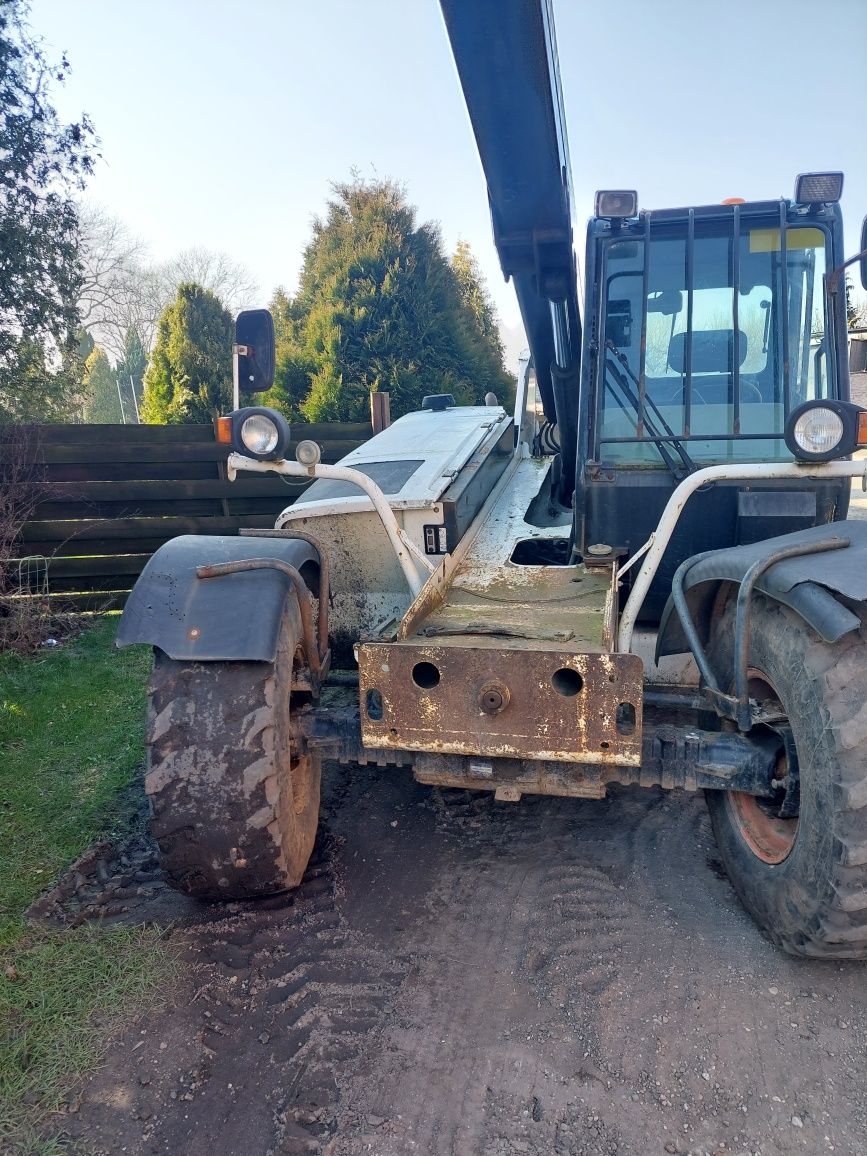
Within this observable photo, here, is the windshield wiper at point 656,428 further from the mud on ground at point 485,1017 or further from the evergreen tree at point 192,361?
the evergreen tree at point 192,361

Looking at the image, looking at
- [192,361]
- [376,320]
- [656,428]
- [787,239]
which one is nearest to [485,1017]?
[656,428]

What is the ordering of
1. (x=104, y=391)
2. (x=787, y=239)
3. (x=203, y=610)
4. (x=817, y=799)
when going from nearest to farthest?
1. (x=817, y=799)
2. (x=203, y=610)
3. (x=787, y=239)
4. (x=104, y=391)

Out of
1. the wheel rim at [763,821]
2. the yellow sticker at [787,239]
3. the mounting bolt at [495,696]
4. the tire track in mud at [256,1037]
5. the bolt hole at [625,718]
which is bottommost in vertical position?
the tire track in mud at [256,1037]

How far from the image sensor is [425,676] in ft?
9.03

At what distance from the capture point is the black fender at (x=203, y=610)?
2.83m

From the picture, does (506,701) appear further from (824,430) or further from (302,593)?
(824,430)

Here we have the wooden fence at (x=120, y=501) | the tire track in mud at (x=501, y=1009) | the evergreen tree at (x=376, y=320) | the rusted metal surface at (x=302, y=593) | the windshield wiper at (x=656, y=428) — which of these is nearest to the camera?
the tire track in mud at (x=501, y=1009)

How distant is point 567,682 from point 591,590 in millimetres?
914

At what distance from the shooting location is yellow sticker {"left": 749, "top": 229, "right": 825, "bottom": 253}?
11.9 ft

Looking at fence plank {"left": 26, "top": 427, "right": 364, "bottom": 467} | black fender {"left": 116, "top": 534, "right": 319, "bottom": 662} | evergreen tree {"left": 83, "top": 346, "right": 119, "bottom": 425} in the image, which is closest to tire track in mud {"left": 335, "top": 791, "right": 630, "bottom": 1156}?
black fender {"left": 116, "top": 534, "right": 319, "bottom": 662}

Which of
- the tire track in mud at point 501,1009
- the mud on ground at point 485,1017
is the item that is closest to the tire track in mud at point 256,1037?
the mud on ground at point 485,1017

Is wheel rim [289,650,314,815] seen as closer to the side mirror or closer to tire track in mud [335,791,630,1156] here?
tire track in mud [335,791,630,1156]

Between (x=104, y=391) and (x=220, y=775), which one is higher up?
(x=104, y=391)

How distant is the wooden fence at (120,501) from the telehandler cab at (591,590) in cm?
431
